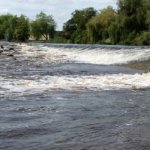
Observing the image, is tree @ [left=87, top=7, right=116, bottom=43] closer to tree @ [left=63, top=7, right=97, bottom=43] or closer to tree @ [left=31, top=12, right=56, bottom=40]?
tree @ [left=63, top=7, right=97, bottom=43]

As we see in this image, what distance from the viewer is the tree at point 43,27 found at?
134875mm

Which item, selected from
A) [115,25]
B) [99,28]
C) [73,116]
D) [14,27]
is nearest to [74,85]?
[73,116]

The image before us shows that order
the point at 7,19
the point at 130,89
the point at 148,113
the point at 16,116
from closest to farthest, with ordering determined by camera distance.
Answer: the point at 16,116 → the point at 148,113 → the point at 130,89 → the point at 7,19

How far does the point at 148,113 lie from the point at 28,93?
5232 millimetres

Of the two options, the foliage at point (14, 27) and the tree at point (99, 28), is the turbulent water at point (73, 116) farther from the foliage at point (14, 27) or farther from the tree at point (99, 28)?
the foliage at point (14, 27)

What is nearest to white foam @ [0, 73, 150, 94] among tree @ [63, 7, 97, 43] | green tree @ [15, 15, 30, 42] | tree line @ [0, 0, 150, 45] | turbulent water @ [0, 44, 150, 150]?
turbulent water @ [0, 44, 150, 150]

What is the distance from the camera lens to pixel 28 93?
1605 cm

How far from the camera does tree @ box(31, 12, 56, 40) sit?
134875 millimetres

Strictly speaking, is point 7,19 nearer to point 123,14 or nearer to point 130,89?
point 123,14

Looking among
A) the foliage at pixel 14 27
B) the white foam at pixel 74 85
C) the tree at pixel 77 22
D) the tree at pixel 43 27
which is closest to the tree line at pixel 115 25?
the tree at pixel 77 22

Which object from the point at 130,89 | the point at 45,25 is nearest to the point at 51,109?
the point at 130,89

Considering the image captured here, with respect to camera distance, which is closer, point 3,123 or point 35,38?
point 3,123

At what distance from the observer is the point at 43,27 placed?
445ft

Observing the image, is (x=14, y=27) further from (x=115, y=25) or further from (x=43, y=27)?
(x=115, y=25)
